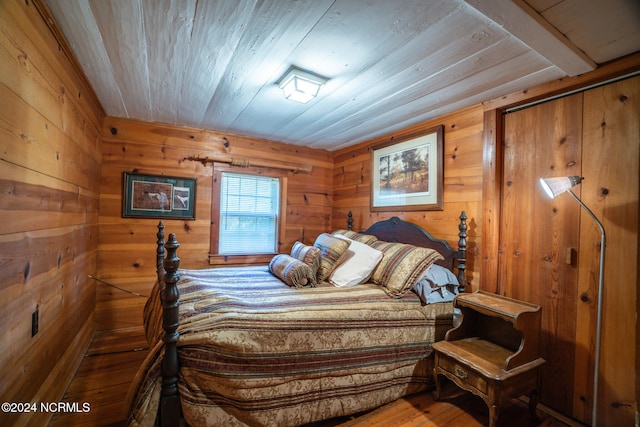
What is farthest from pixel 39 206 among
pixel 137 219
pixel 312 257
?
pixel 312 257

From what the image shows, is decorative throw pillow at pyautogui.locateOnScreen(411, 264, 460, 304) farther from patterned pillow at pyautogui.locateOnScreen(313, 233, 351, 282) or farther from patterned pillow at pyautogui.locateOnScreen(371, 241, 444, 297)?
patterned pillow at pyautogui.locateOnScreen(313, 233, 351, 282)

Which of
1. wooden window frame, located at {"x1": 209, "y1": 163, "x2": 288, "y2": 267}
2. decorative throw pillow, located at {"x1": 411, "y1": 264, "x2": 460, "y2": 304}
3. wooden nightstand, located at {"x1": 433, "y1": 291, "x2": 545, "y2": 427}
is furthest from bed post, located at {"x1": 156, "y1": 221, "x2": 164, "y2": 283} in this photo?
wooden nightstand, located at {"x1": 433, "y1": 291, "x2": 545, "y2": 427}

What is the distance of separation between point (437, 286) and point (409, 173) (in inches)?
48.1

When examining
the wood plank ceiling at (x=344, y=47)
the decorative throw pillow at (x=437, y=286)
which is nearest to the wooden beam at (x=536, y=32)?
the wood plank ceiling at (x=344, y=47)

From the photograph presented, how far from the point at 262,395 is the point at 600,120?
2549mm

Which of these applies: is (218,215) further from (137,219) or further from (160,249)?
(160,249)

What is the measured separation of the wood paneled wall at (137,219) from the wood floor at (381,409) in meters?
0.75

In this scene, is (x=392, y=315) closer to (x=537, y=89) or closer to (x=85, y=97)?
(x=537, y=89)

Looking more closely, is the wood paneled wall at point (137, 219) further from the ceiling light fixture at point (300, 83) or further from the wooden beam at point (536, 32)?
the wooden beam at point (536, 32)

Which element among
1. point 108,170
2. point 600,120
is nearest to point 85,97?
point 108,170

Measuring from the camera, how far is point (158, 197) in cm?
307

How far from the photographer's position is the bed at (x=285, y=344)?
1.35m

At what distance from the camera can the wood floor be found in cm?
173

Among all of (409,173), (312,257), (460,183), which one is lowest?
(312,257)
